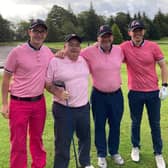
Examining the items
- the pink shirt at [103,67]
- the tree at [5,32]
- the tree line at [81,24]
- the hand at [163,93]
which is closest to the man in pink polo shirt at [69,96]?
the pink shirt at [103,67]

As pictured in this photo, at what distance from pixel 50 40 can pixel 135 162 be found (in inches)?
2604

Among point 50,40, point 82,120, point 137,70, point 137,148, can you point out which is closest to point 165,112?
point 137,148

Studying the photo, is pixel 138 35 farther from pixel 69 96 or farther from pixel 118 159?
pixel 118 159

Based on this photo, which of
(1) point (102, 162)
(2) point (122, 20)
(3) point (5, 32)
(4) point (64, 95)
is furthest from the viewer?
(3) point (5, 32)

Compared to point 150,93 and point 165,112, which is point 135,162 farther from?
point 165,112

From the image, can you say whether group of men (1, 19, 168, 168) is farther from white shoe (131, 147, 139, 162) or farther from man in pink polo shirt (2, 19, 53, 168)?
white shoe (131, 147, 139, 162)

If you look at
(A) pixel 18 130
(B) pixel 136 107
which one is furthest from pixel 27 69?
(B) pixel 136 107

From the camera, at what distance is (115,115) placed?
18.5 feet

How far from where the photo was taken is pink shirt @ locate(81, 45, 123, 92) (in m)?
5.41

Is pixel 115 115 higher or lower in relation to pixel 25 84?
lower

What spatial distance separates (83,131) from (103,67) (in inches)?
35.0

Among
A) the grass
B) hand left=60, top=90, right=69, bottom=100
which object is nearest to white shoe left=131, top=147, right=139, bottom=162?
the grass

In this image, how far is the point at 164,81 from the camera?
5863 millimetres

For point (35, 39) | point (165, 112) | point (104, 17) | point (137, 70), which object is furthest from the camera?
point (104, 17)
